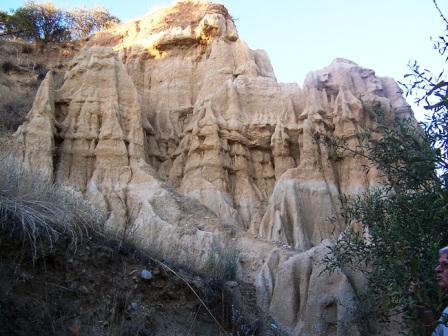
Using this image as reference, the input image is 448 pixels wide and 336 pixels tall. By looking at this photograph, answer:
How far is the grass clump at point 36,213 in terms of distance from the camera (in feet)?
18.9

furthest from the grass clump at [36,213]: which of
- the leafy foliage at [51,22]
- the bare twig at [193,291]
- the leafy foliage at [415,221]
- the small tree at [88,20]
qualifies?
the small tree at [88,20]

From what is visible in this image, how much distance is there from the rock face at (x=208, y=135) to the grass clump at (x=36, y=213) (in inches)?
415

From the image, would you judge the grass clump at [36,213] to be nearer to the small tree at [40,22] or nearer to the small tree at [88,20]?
the small tree at [40,22]

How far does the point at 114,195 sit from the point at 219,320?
17.4 m

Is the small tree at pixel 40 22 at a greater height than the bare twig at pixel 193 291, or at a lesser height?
greater

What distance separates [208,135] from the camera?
1131 inches

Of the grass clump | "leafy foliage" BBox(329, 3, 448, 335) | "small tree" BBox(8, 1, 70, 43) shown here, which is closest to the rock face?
"small tree" BBox(8, 1, 70, 43)

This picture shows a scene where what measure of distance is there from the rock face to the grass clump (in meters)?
10.5

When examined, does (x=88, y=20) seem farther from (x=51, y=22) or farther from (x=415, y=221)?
(x=415, y=221)

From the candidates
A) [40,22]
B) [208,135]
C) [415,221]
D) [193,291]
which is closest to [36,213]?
[193,291]

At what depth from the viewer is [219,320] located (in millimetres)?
6617

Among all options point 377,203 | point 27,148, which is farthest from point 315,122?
point 377,203

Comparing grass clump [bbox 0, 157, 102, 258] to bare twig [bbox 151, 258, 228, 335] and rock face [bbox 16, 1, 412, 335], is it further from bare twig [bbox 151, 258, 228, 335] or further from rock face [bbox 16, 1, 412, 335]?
rock face [bbox 16, 1, 412, 335]

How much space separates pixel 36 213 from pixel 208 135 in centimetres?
2282
